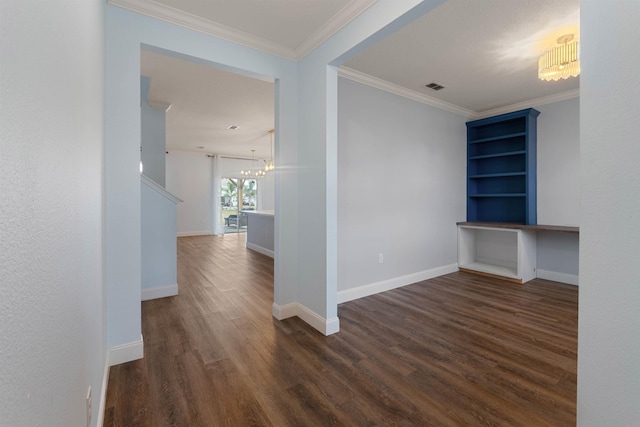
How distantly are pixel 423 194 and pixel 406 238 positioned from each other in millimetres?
729

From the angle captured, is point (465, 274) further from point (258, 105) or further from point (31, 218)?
point (31, 218)

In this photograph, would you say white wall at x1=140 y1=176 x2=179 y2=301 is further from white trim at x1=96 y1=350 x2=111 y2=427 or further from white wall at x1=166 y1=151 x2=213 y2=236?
white wall at x1=166 y1=151 x2=213 y2=236

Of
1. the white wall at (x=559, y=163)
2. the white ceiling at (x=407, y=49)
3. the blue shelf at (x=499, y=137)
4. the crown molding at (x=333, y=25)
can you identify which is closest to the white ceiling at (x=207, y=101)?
→ the white ceiling at (x=407, y=49)

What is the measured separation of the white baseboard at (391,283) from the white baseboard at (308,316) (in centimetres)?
61

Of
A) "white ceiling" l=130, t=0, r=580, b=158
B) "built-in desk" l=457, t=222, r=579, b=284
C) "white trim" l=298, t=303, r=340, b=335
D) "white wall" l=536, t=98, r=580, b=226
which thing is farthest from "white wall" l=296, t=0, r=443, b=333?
"white wall" l=536, t=98, r=580, b=226

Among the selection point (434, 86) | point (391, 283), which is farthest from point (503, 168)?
→ point (391, 283)

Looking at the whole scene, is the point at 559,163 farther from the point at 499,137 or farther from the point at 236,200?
the point at 236,200

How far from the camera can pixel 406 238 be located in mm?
3990

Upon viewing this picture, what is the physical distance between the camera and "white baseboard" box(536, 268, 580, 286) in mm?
3971

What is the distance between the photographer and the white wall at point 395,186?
Result: 3.39 meters

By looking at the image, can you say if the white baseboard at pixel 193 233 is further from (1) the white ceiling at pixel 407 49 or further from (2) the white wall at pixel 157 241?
(2) the white wall at pixel 157 241

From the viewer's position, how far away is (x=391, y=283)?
12.4 feet

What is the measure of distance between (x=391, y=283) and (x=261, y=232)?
11.1 ft

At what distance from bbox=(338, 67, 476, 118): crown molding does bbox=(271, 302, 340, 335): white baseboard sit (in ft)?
8.58
